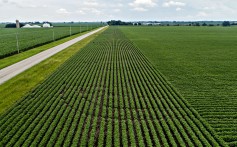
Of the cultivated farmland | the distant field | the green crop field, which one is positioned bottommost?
the cultivated farmland

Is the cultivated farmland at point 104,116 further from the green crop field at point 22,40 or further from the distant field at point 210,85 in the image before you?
the green crop field at point 22,40

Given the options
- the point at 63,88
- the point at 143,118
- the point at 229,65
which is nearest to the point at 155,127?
the point at 143,118

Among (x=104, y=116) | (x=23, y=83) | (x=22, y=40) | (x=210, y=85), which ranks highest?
(x=22, y=40)

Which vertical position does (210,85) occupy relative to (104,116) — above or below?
above

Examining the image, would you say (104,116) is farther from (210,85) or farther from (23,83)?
(210,85)

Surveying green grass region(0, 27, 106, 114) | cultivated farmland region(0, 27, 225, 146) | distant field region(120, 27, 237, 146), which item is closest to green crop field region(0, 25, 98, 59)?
green grass region(0, 27, 106, 114)

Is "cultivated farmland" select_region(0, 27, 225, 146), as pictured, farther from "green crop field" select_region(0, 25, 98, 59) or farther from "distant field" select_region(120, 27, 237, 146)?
"green crop field" select_region(0, 25, 98, 59)

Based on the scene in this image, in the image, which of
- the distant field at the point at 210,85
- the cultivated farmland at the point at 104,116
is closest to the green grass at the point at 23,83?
the cultivated farmland at the point at 104,116

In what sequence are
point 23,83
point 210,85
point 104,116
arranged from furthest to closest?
1. point 23,83
2. point 210,85
3. point 104,116

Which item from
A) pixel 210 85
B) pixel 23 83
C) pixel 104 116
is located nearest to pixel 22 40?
pixel 23 83
